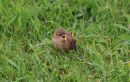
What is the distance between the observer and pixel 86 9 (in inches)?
171

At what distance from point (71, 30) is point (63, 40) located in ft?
1.24

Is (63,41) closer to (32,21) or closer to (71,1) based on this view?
(32,21)

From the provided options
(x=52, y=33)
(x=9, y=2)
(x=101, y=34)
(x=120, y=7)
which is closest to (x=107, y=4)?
(x=120, y=7)

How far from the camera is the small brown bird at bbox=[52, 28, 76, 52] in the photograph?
3.73 metres

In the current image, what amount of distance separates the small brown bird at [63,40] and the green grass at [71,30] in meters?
0.09

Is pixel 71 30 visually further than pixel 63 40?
Yes

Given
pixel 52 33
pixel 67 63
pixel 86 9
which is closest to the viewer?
pixel 67 63

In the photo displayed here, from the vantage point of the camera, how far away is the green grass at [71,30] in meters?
3.61

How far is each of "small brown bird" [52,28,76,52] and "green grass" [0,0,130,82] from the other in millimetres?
87

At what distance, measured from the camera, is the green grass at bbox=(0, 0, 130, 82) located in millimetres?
3605

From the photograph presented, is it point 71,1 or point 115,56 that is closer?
point 115,56

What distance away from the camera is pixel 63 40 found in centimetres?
376

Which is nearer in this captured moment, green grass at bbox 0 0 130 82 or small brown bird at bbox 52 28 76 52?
green grass at bbox 0 0 130 82

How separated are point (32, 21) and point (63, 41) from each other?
51 centimetres
